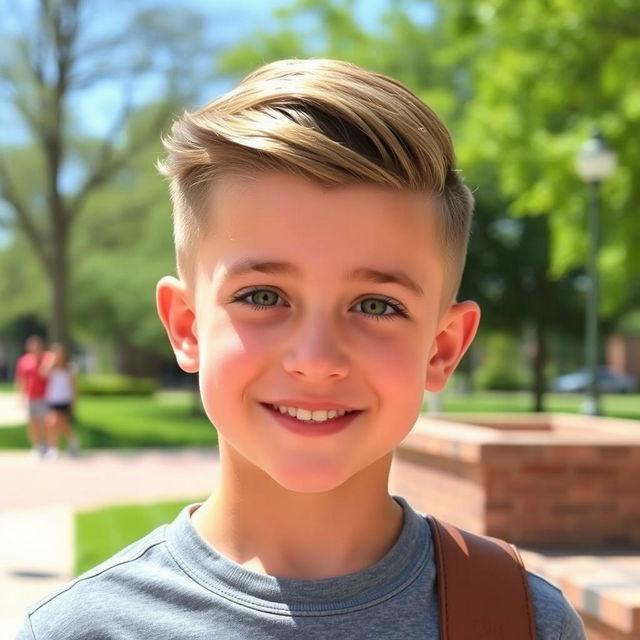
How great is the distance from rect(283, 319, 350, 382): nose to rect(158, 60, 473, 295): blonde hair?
0.22 m

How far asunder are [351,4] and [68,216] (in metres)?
9.05

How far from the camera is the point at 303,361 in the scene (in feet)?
4.41

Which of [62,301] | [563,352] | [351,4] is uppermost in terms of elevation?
[351,4]

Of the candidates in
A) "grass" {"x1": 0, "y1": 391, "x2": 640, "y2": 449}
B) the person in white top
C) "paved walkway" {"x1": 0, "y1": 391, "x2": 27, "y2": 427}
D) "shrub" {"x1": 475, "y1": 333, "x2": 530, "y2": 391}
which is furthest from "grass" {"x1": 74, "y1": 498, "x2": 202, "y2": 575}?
"shrub" {"x1": 475, "y1": 333, "x2": 530, "y2": 391}

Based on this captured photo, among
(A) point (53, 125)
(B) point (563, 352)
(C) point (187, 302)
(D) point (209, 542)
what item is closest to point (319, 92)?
(C) point (187, 302)

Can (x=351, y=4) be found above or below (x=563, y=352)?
above

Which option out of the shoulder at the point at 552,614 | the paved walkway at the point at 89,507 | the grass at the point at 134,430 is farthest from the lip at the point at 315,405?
the grass at the point at 134,430

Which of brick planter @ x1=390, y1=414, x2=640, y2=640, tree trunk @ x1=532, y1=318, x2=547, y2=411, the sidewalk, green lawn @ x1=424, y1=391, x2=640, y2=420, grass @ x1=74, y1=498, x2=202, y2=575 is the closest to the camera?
brick planter @ x1=390, y1=414, x2=640, y2=640

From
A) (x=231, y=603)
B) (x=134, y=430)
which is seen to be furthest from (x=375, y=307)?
(x=134, y=430)

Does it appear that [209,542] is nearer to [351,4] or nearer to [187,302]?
[187,302]

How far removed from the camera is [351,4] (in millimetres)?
23844

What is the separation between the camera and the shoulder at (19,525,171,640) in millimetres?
1393

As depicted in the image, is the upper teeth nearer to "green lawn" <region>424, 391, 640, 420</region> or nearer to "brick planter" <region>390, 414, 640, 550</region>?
"brick planter" <region>390, 414, 640, 550</region>

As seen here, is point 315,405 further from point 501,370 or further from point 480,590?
point 501,370
